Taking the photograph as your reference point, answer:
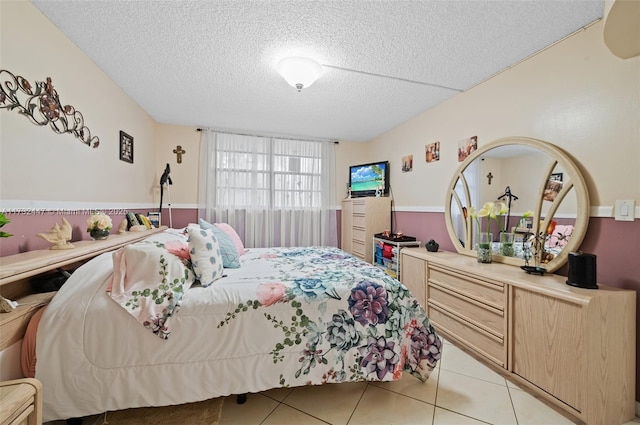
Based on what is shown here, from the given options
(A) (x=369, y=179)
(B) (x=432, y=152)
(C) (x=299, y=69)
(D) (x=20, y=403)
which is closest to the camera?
(D) (x=20, y=403)

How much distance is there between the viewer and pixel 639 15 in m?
1.12

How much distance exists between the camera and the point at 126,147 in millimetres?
2695

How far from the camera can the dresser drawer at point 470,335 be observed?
5.93ft

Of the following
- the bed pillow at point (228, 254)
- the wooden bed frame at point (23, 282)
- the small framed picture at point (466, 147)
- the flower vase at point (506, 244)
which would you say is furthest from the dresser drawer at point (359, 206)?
the wooden bed frame at point (23, 282)

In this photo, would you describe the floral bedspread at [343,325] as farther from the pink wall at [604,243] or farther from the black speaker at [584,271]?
the pink wall at [604,243]

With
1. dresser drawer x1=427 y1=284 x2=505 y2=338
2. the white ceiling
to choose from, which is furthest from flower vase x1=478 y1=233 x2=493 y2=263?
the white ceiling

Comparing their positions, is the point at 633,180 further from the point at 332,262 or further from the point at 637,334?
the point at 332,262

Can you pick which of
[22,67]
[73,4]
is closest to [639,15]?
[73,4]

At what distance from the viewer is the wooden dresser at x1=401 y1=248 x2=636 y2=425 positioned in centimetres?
134

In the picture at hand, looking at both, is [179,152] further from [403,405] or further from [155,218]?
[403,405]

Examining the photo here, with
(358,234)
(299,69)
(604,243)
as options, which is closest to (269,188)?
(358,234)

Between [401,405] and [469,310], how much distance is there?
3.15 ft

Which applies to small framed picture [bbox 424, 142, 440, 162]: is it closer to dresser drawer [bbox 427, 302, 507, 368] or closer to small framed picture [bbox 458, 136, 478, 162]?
small framed picture [bbox 458, 136, 478, 162]

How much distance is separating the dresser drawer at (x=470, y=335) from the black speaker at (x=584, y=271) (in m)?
0.62
